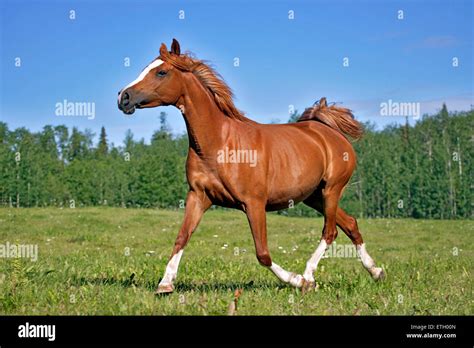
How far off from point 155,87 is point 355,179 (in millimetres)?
51157

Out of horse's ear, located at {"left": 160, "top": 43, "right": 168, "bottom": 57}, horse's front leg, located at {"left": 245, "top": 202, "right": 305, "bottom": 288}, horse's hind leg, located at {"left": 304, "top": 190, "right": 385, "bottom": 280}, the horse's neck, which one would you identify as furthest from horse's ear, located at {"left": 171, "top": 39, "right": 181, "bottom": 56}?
horse's hind leg, located at {"left": 304, "top": 190, "right": 385, "bottom": 280}

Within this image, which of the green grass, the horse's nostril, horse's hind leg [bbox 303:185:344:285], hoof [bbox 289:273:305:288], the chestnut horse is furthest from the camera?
horse's hind leg [bbox 303:185:344:285]

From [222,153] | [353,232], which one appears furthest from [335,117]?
[222,153]

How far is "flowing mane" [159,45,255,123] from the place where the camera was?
23.1 feet

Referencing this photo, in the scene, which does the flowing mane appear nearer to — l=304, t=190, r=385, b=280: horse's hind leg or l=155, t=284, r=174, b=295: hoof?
l=304, t=190, r=385, b=280: horse's hind leg

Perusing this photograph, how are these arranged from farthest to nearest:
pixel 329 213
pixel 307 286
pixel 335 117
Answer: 1. pixel 335 117
2. pixel 329 213
3. pixel 307 286

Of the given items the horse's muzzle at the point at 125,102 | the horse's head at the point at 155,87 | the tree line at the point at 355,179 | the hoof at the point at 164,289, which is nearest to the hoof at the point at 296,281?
the hoof at the point at 164,289

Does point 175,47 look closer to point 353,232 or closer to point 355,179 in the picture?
point 353,232

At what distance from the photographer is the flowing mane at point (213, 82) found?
7.04 meters

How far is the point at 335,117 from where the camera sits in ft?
30.7

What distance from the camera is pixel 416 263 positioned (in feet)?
36.0

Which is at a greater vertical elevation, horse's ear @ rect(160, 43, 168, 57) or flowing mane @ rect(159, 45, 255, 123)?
horse's ear @ rect(160, 43, 168, 57)
